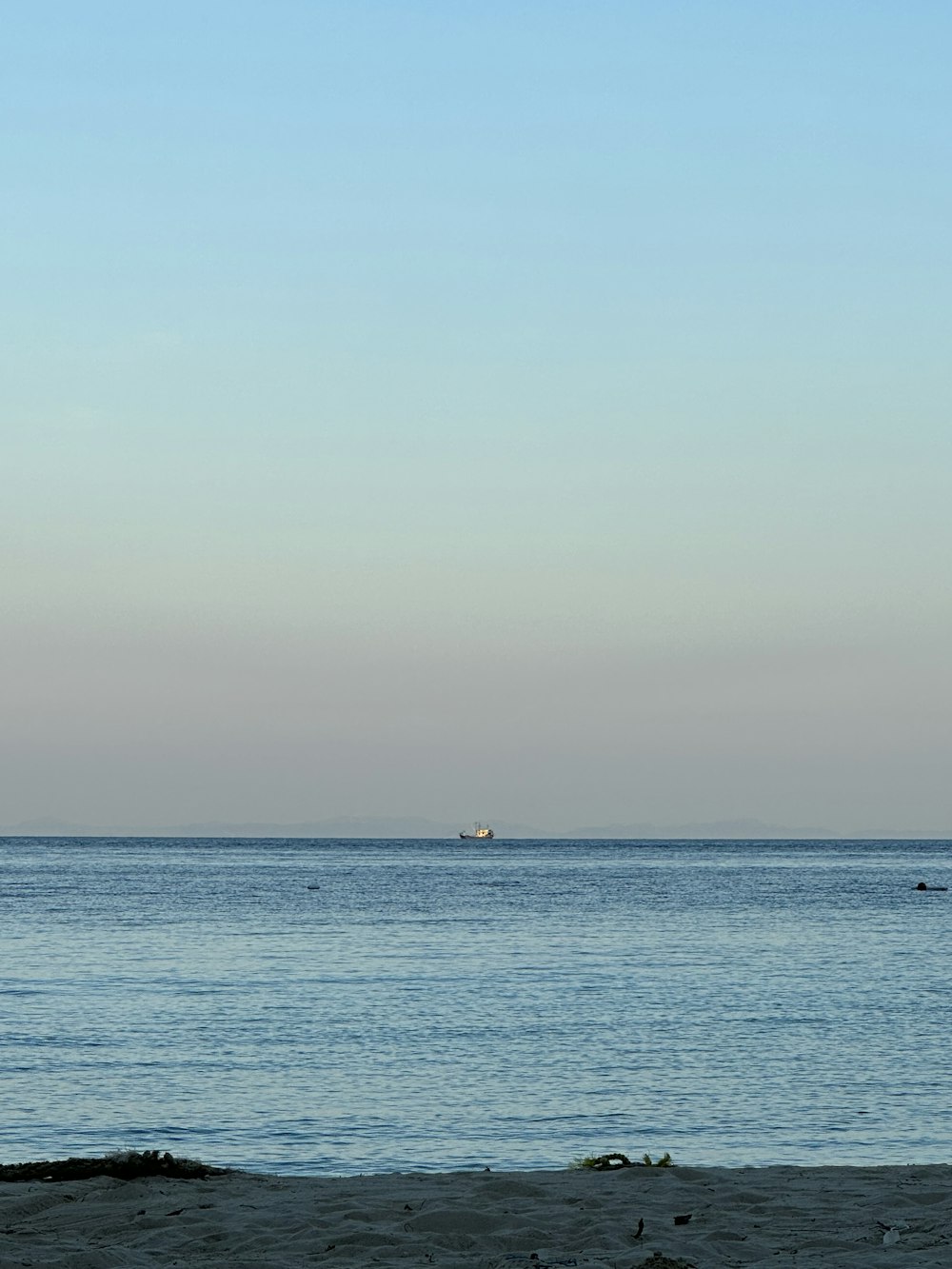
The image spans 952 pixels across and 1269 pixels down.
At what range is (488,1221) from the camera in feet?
42.0

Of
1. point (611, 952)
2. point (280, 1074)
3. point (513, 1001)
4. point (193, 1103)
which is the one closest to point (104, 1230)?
point (193, 1103)

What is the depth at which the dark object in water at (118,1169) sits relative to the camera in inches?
586

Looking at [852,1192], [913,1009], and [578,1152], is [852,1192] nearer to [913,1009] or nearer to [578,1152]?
[578,1152]

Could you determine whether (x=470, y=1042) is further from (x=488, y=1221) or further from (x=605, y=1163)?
(x=488, y=1221)

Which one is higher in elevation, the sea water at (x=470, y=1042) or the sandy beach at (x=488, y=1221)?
the sandy beach at (x=488, y=1221)

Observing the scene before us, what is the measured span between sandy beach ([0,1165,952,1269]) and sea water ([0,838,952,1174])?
4386 mm

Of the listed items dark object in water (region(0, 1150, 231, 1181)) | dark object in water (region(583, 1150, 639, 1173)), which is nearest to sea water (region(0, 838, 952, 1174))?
dark object in water (region(583, 1150, 639, 1173))

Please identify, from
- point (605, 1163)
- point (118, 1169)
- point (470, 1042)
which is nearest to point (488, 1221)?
point (605, 1163)

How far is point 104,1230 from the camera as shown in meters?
12.5

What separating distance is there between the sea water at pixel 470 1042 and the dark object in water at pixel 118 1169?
4050 mm

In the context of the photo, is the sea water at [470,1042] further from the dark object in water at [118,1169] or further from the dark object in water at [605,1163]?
the dark object in water at [118,1169]

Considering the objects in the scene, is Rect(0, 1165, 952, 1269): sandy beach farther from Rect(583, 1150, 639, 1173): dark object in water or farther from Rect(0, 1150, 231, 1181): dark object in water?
Rect(583, 1150, 639, 1173): dark object in water

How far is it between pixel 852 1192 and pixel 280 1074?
43.4 feet

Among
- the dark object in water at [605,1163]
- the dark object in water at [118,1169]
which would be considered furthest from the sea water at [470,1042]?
the dark object in water at [118,1169]
